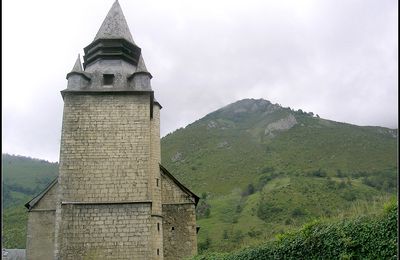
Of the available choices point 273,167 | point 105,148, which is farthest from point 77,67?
point 273,167

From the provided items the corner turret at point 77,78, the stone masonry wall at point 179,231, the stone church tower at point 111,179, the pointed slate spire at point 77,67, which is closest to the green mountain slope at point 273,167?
the stone masonry wall at point 179,231

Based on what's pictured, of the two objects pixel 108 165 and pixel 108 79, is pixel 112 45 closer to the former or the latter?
pixel 108 79

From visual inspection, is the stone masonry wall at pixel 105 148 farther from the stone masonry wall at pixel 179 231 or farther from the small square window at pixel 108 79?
the stone masonry wall at pixel 179 231

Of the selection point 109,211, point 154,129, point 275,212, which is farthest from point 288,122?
point 109,211

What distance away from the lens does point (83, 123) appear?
20.3 m

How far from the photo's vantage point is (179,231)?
856 inches

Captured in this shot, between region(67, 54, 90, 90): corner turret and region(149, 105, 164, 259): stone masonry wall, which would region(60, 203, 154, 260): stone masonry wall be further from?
region(67, 54, 90, 90): corner turret

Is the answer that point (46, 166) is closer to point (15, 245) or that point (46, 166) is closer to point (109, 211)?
point (15, 245)

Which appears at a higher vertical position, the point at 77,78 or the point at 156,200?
the point at 77,78

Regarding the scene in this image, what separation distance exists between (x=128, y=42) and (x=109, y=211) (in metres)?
8.82

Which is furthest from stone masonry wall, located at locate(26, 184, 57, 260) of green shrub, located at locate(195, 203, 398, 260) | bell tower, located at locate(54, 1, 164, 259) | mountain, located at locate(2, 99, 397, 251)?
mountain, located at locate(2, 99, 397, 251)

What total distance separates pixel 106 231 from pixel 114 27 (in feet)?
34.7

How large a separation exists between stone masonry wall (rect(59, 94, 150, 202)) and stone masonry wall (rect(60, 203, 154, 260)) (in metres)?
0.47

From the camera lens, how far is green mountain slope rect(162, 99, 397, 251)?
174 ft
